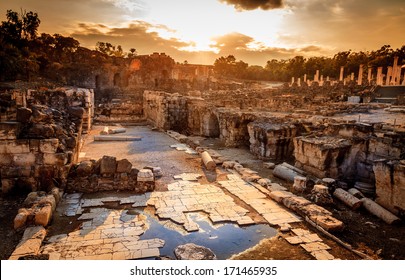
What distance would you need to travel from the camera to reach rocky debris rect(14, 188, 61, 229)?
18.5 ft

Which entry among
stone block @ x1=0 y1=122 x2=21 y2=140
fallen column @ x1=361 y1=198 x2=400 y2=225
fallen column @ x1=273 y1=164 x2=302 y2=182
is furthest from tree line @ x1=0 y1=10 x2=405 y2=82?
fallen column @ x1=361 y1=198 x2=400 y2=225

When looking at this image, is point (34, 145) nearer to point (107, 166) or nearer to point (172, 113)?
point (107, 166)

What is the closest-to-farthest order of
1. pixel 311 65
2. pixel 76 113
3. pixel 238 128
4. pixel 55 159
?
pixel 55 159 < pixel 76 113 < pixel 238 128 < pixel 311 65

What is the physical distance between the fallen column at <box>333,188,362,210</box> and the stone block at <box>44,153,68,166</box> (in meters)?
7.59

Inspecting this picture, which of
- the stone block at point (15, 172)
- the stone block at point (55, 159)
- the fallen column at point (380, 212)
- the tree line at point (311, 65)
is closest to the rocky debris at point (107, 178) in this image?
the stone block at point (55, 159)

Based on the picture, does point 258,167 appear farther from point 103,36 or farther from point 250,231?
point 103,36

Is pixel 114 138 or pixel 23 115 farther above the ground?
pixel 23 115

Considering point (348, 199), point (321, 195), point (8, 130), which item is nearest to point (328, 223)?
point (321, 195)

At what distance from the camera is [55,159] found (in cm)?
740

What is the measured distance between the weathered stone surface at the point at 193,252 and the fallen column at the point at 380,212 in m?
4.39

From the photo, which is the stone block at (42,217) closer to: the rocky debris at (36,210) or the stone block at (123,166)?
the rocky debris at (36,210)

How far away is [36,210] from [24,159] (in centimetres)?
195

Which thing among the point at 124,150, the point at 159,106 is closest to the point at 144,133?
the point at 159,106

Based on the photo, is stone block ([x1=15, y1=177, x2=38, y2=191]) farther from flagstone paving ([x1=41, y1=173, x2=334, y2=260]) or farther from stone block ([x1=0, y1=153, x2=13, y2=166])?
flagstone paving ([x1=41, y1=173, x2=334, y2=260])
